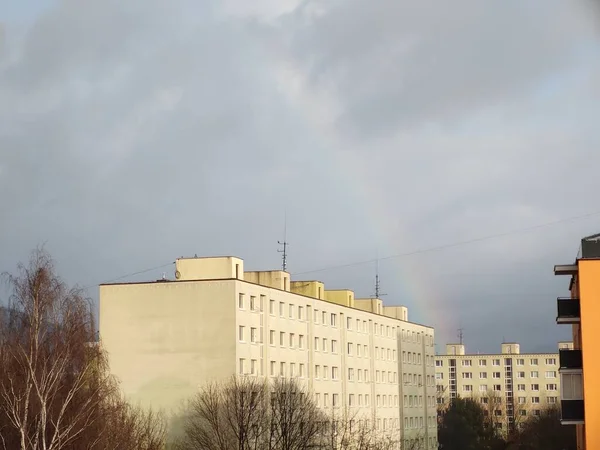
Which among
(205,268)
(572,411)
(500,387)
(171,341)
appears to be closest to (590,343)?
(572,411)

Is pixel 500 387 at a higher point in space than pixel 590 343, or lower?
lower

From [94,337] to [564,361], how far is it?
24.1m

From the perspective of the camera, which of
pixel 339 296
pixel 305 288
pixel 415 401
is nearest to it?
pixel 305 288

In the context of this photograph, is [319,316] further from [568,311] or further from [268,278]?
[568,311]

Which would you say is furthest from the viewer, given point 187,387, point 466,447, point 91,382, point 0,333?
point 466,447

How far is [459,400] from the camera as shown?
136 metres

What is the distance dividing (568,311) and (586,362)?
3.96 metres

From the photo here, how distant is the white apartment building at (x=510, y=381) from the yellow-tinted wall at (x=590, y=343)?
139135mm

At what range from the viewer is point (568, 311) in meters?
52.8

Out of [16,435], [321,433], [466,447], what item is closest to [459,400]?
[466,447]

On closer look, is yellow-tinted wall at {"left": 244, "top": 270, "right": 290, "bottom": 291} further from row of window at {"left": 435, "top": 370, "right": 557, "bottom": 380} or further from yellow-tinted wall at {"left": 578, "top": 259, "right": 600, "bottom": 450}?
row of window at {"left": 435, "top": 370, "right": 557, "bottom": 380}

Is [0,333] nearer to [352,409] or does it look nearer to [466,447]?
[352,409]

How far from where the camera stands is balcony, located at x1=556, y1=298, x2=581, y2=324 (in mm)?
52500

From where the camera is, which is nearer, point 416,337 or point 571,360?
point 571,360
